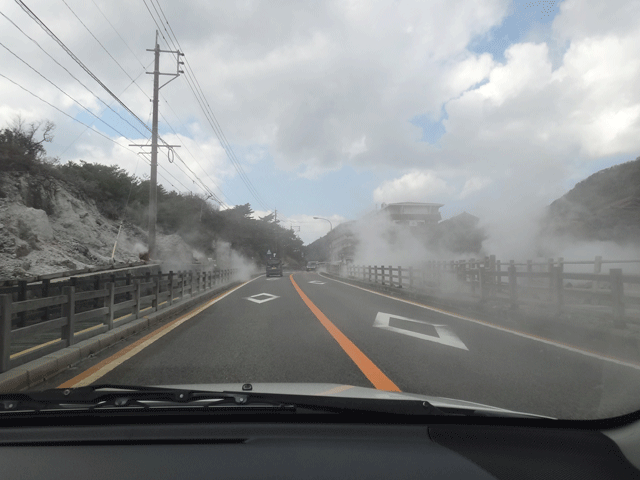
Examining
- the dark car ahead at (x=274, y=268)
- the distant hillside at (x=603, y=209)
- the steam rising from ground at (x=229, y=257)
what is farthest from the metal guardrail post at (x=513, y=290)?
the steam rising from ground at (x=229, y=257)

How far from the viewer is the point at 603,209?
36.6m

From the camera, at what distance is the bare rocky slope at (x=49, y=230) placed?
757 inches

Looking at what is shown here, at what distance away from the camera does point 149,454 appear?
6.53 ft

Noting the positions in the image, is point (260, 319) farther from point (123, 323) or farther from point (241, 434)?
point (241, 434)

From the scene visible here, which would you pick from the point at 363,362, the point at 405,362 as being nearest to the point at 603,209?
the point at 405,362

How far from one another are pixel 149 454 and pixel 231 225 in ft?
229

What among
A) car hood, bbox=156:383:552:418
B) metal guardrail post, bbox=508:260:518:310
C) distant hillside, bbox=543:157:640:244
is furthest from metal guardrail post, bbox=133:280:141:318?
distant hillside, bbox=543:157:640:244

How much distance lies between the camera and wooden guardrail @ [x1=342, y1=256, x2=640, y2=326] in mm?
7594

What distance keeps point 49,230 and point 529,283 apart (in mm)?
20911

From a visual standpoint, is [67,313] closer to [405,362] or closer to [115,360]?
[115,360]

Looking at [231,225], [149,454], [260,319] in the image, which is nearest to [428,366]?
[149,454]

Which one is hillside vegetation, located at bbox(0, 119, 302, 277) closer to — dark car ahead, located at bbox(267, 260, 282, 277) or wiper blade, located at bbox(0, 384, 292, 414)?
dark car ahead, located at bbox(267, 260, 282, 277)

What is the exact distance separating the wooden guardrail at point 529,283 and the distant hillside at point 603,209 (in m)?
14.7

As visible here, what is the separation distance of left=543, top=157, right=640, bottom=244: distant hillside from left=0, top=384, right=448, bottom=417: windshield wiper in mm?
35297
